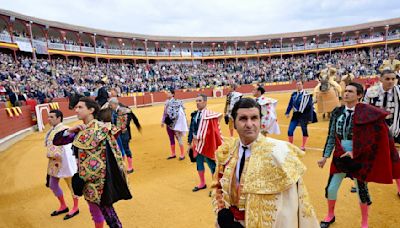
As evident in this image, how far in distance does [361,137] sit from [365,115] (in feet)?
0.71

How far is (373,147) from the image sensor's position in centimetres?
258

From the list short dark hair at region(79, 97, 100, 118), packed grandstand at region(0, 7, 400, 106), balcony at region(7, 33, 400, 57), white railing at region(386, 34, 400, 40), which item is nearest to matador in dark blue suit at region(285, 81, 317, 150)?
short dark hair at region(79, 97, 100, 118)

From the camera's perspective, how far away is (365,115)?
260 cm

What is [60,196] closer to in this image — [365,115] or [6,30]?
[365,115]

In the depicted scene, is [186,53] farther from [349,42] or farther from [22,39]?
[349,42]

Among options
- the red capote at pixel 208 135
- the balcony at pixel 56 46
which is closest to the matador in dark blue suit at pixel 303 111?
the red capote at pixel 208 135

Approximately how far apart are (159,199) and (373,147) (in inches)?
118

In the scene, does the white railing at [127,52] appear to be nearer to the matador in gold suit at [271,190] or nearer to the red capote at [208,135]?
the red capote at [208,135]

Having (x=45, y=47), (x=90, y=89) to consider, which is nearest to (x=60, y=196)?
(x=90, y=89)

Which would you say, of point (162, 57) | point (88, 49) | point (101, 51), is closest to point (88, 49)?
point (88, 49)

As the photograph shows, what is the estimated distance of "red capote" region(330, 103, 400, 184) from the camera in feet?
8.41

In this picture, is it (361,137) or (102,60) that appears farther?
(102,60)

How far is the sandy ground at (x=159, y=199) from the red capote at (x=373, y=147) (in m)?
0.80

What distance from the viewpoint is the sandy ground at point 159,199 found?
3412 mm
